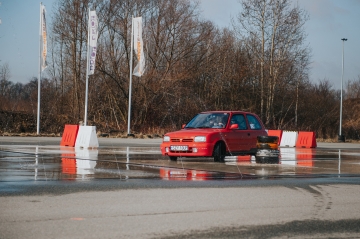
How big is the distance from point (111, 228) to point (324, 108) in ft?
196

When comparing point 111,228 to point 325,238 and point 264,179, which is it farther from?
point 264,179

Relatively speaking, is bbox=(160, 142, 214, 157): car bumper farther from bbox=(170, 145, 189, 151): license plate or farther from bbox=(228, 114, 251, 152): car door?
bbox=(228, 114, 251, 152): car door

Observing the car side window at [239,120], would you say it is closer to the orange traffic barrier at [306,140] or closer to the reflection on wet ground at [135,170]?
the reflection on wet ground at [135,170]

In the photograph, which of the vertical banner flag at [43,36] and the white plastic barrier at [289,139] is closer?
the white plastic barrier at [289,139]

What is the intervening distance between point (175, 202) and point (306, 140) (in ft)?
82.8

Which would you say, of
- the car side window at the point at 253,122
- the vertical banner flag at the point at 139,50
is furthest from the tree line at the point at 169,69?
the car side window at the point at 253,122

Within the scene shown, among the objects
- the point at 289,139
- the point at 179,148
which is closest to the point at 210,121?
the point at 179,148

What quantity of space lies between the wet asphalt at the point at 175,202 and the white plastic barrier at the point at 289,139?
18.4 metres

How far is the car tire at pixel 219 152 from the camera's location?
62.7 ft

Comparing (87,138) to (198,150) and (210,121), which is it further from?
(198,150)

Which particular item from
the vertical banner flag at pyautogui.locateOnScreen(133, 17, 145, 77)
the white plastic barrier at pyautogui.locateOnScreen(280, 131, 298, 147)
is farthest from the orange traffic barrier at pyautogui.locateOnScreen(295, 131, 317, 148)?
the vertical banner flag at pyautogui.locateOnScreen(133, 17, 145, 77)

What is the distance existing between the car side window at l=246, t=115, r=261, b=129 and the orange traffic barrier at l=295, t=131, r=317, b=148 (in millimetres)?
12653

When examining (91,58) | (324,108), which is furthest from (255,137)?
(324,108)

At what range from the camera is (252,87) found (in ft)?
199
